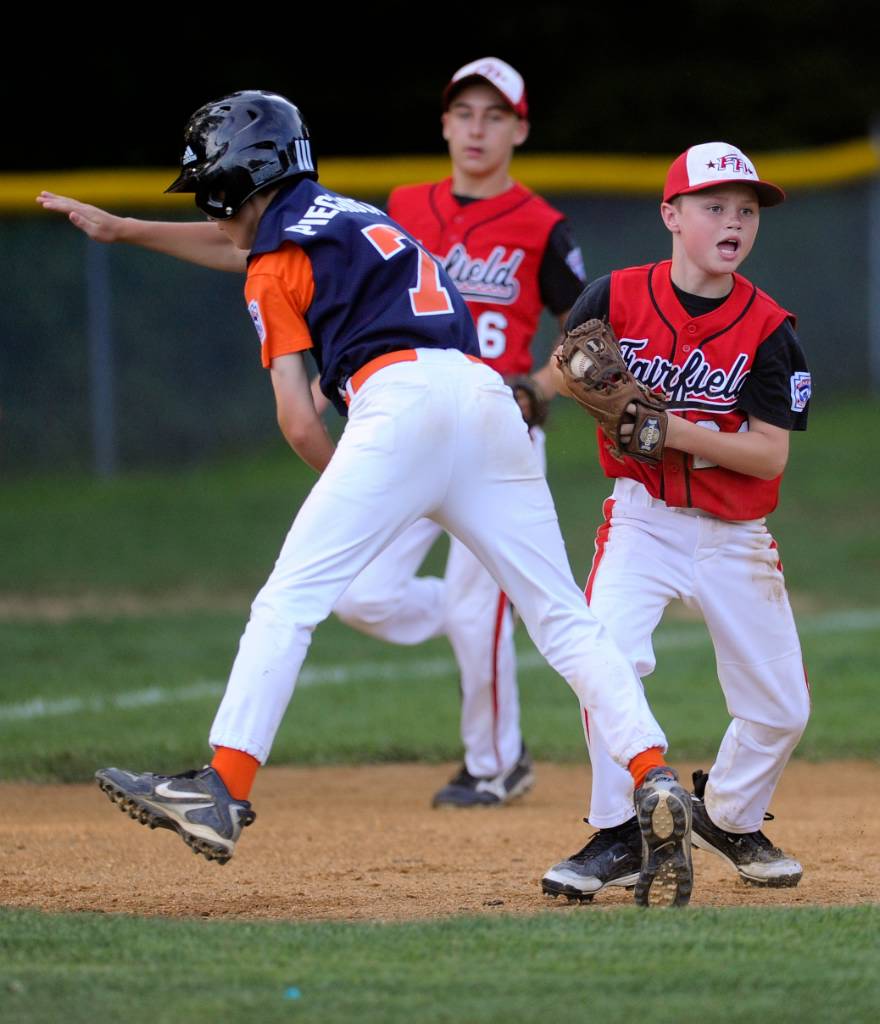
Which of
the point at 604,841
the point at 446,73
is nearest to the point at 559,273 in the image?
the point at 604,841

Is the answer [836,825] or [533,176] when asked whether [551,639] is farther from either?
[533,176]

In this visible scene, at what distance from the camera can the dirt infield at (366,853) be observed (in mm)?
4887

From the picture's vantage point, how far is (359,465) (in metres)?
4.37

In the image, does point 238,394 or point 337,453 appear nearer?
point 337,453

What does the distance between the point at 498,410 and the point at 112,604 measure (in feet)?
24.5

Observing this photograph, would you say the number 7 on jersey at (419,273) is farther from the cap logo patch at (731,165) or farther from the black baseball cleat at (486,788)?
the black baseball cleat at (486,788)

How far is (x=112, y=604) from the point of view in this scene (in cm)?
1159

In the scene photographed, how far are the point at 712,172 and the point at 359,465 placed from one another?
4.15 feet

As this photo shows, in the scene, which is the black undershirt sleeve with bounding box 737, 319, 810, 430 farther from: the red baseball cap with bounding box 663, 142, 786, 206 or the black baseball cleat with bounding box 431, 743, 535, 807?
the black baseball cleat with bounding box 431, 743, 535, 807

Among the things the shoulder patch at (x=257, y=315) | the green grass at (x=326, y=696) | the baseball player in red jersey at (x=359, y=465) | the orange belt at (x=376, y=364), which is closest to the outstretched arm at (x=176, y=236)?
the baseball player in red jersey at (x=359, y=465)

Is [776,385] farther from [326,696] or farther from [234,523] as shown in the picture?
[234,523]

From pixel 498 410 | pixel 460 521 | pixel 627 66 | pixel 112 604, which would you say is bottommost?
pixel 112 604

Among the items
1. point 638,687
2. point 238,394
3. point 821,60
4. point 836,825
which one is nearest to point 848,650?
point 836,825

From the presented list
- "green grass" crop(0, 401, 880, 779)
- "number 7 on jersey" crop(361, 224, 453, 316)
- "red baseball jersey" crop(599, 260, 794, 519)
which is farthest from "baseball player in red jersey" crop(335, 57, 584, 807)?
"number 7 on jersey" crop(361, 224, 453, 316)
